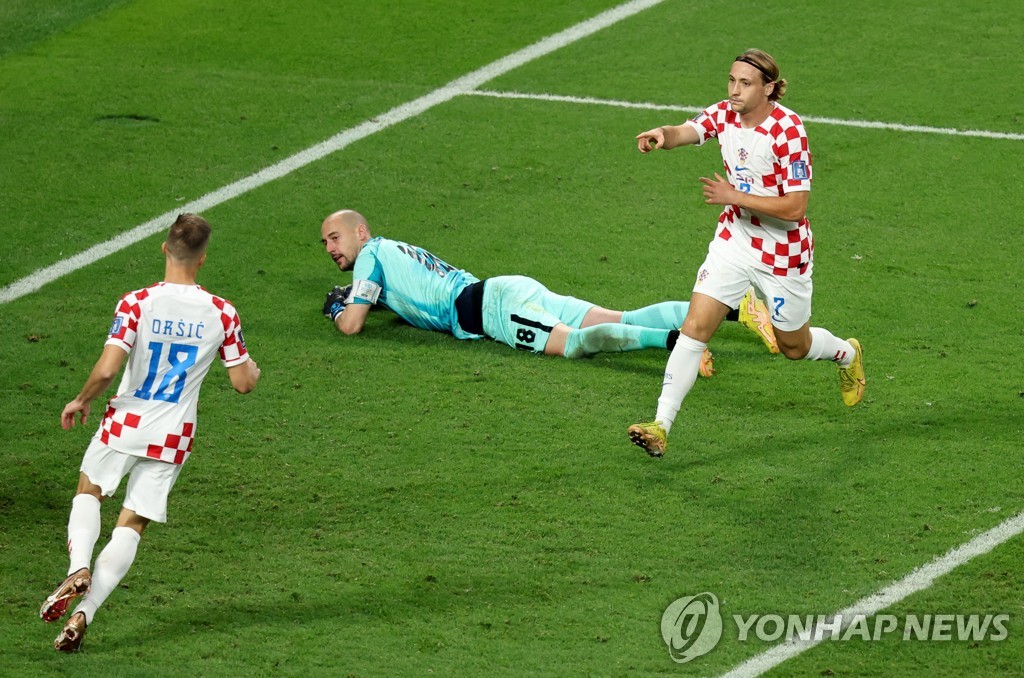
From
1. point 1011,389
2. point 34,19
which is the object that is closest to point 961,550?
point 1011,389

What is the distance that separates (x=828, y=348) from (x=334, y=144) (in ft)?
16.8

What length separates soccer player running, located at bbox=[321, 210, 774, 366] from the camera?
8406 millimetres

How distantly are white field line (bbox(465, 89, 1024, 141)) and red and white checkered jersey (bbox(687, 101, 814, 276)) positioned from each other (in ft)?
15.3

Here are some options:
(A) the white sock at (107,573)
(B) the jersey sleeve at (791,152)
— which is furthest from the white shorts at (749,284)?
(A) the white sock at (107,573)

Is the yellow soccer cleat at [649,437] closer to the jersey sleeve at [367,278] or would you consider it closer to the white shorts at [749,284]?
the white shorts at [749,284]

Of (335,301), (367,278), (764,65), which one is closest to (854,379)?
(764,65)

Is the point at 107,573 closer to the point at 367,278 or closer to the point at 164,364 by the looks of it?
the point at 164,364

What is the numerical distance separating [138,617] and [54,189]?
543 centimetres

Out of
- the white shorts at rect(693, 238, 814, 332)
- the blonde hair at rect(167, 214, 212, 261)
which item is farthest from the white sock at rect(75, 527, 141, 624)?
the white shorts at rect(693, 238, 814, 332)

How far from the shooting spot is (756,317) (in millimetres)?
→ 8438

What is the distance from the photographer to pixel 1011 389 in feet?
26.0

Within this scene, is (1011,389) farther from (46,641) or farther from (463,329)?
(46,641)

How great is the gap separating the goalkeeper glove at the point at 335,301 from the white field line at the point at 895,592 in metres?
3.77

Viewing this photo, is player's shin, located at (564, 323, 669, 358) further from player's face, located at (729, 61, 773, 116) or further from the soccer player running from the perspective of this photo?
player's face, located at (729, 61, 773, 116)
